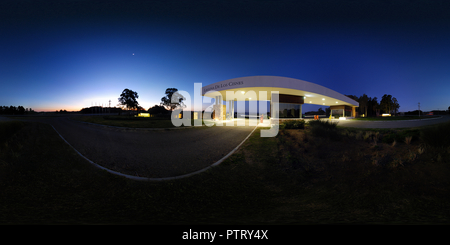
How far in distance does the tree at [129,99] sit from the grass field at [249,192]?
3734cm

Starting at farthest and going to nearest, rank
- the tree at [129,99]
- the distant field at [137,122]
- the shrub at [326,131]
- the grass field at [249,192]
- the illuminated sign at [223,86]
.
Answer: the tree at [129,99], the illuminated sign at [223,86], the distant field at [137,122], the shrub at [326,131], the grass field at [249,192]

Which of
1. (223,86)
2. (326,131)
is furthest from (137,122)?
(326,131)

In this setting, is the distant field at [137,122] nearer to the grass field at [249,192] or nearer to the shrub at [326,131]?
the grass field at [249,192]

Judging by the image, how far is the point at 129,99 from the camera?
3866 centimetres

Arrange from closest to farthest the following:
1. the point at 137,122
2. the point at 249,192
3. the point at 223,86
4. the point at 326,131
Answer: the point at 249,192 < the point at 326,131 < the point at 223,86 < the point at 137,122

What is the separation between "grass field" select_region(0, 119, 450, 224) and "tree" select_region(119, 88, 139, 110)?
3734 cm

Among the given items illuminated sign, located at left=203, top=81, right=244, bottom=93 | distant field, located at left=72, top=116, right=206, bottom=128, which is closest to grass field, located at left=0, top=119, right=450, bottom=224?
distant field, located at left=72, top=116, right=206, bottom=128

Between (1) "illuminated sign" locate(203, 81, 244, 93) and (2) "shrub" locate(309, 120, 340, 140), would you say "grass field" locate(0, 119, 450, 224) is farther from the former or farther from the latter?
(1) "illuminated sign" locate(203, 81, 244, 93)

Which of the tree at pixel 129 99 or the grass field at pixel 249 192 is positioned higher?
the tree at pixel 129 99

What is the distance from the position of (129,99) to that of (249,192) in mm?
43037

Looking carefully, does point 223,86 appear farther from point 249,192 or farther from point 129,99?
point 129,99

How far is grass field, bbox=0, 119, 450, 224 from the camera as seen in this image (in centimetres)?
250

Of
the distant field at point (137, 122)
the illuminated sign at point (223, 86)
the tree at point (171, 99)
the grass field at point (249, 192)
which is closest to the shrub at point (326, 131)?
the grass field at point (249, 192)

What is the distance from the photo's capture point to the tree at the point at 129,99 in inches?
1495
